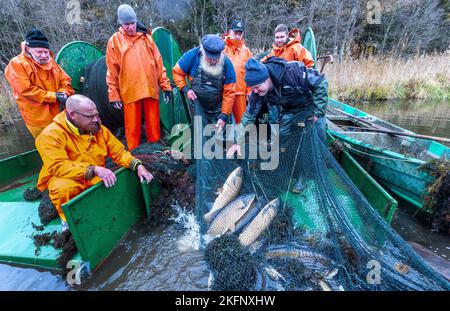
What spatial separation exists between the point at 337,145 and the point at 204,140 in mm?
2261

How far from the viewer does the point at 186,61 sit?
13.6ft

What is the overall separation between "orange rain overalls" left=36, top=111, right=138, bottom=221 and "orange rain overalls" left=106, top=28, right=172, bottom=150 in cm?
131

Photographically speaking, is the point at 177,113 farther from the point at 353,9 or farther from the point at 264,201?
the point at 353,9

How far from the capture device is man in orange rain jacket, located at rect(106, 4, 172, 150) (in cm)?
406

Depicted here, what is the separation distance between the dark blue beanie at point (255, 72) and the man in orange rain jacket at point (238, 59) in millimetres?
1847

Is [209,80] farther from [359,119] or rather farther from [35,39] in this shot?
[359,119]

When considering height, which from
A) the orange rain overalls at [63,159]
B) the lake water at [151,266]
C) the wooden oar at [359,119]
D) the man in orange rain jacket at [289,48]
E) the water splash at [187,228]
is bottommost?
the lake water at [151,266]

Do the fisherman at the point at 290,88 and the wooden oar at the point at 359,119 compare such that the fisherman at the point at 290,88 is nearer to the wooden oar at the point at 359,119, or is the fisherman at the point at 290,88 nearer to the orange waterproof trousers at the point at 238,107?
the orange waterproof trousers at the point at 238,107

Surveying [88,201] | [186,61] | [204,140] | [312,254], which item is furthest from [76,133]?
[312,254]

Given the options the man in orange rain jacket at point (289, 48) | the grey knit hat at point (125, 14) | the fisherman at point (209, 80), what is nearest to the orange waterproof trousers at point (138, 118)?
the fisherman at point (209, 80)

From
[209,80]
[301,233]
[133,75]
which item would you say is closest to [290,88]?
[209,80]

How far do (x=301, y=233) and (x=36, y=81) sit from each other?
14.2 feet

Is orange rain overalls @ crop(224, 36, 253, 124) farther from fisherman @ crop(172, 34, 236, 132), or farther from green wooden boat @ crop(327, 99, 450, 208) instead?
green wooden boat @ crop(327, 99, 450, 208)

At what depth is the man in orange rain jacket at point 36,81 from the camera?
375 cm
